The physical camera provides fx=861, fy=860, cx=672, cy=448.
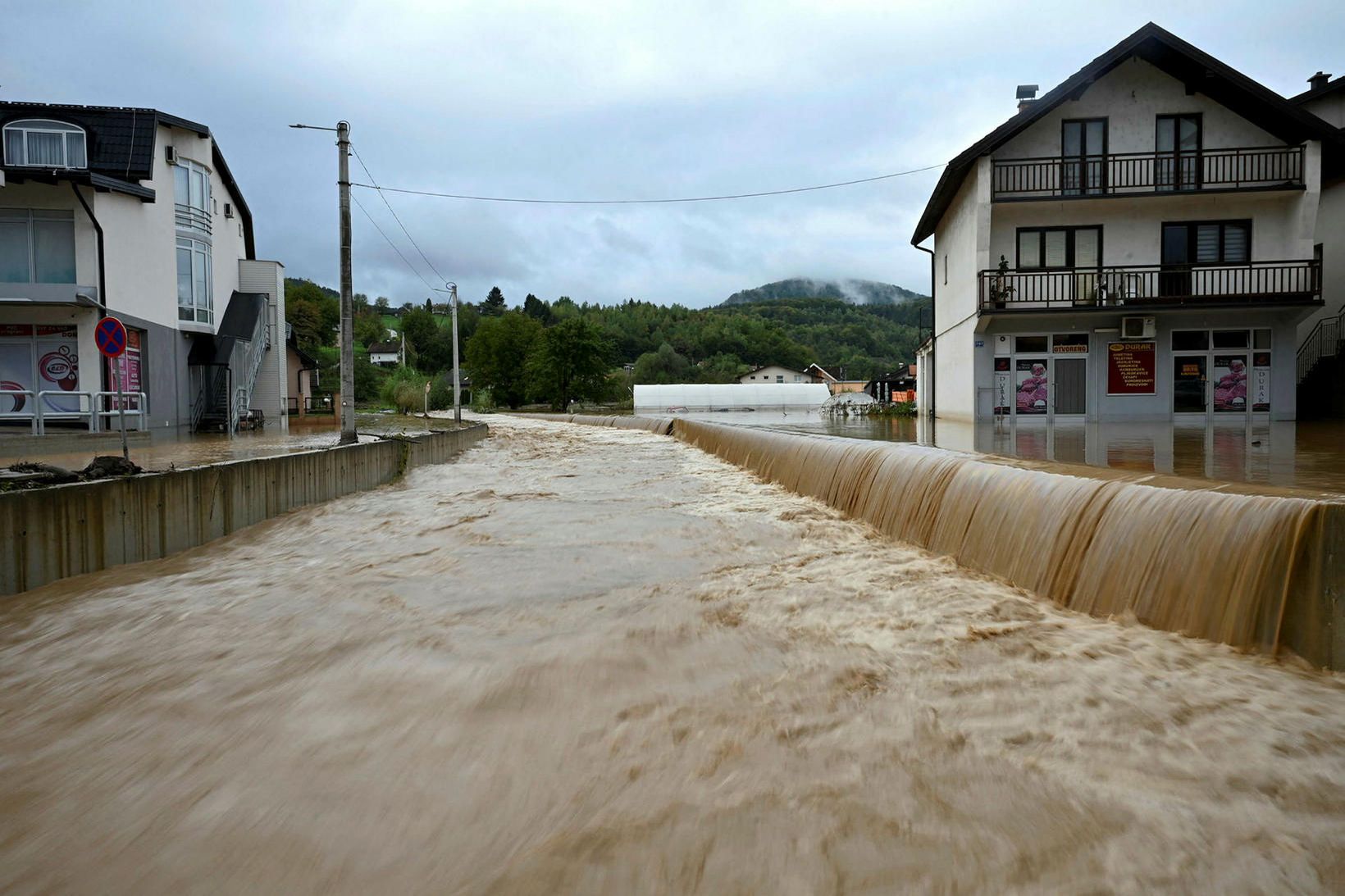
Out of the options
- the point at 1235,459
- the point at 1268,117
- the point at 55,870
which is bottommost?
the point at 55,870

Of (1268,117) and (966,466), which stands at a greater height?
(1268,117)

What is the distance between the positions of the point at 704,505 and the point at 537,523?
2431 millimetres

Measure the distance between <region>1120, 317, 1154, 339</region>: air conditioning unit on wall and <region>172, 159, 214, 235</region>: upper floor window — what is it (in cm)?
2720

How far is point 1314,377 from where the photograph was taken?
2303cm

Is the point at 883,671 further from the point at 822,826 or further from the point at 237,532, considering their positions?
the point at 237,532

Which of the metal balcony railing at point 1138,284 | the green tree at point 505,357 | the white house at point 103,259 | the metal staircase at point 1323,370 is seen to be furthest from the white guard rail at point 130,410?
the green tree at point 505,357

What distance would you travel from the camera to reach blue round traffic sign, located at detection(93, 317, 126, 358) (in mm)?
9914

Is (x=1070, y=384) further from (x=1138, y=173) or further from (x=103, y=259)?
(x=103, y=259)

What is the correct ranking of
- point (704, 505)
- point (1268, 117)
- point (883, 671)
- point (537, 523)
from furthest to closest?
point (1268, 117)
point (704, 505)
point (537, 523)
point (883, 671)

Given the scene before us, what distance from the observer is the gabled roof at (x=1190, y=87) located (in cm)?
2161

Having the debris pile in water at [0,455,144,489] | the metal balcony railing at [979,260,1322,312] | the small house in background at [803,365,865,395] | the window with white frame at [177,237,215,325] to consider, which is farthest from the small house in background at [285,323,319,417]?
the small house in background at [803,365,865,395]

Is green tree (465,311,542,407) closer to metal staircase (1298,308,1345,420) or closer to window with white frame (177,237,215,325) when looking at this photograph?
window with white frame (177,237,215,325)

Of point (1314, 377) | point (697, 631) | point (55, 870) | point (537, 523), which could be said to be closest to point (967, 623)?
point (697, 631)

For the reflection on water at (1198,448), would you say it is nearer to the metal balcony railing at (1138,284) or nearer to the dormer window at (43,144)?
the metal balcony railing at (1138,284)
